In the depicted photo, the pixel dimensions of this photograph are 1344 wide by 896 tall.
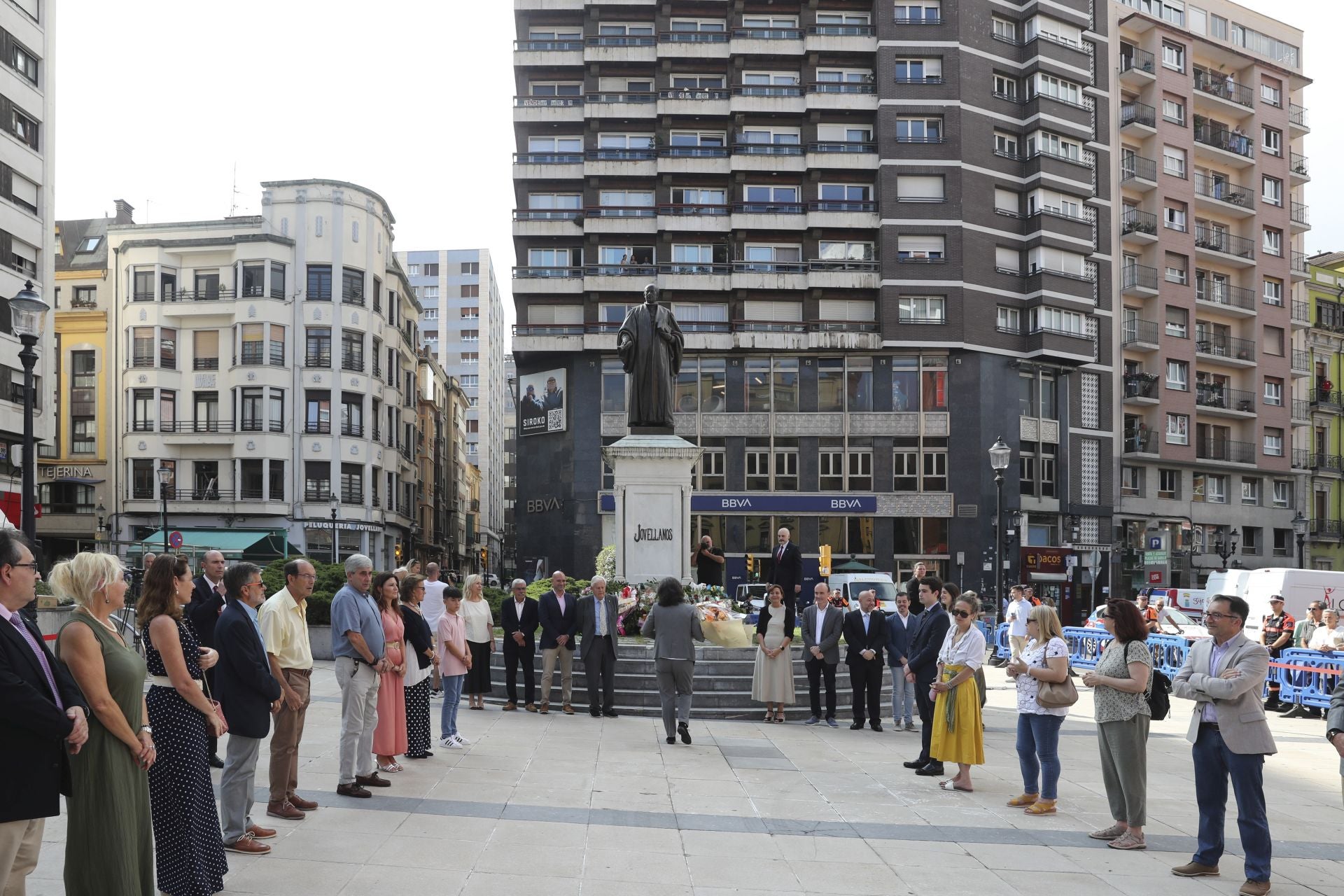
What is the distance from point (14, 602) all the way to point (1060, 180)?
174ft

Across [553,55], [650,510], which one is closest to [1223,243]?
[553,55]

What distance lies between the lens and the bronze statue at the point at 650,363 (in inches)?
823

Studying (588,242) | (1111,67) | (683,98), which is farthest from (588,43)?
(1111,67)

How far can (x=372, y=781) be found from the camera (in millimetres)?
10180

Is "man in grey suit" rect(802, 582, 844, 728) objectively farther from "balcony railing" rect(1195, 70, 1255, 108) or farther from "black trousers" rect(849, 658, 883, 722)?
"balcony railing" rect(1195, 70, 1255, 108)

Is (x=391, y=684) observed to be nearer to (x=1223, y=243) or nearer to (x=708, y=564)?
(x=708, y=564)

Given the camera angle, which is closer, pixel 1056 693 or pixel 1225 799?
pixel 1225 799

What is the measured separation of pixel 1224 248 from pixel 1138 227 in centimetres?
727

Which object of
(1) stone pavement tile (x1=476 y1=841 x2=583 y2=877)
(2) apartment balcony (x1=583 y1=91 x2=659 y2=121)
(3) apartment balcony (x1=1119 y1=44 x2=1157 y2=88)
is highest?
(3) apartment balcony (x1=1119 y1=44 x2=1157 y2=88)

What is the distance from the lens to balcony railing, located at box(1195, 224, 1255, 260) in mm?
59844

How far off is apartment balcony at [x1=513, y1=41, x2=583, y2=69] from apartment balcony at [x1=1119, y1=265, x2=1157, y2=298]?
2801cm

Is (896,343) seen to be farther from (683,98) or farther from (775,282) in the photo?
(683,98)

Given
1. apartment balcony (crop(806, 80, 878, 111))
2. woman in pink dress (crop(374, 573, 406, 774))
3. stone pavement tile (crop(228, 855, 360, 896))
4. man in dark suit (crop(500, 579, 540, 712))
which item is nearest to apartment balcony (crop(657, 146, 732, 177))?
apartment balcony (crop(806, 80, 878, 111))

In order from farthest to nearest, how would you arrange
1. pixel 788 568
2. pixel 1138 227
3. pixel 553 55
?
pixel 1138 227, pixel 553 55, pixel 788 568
